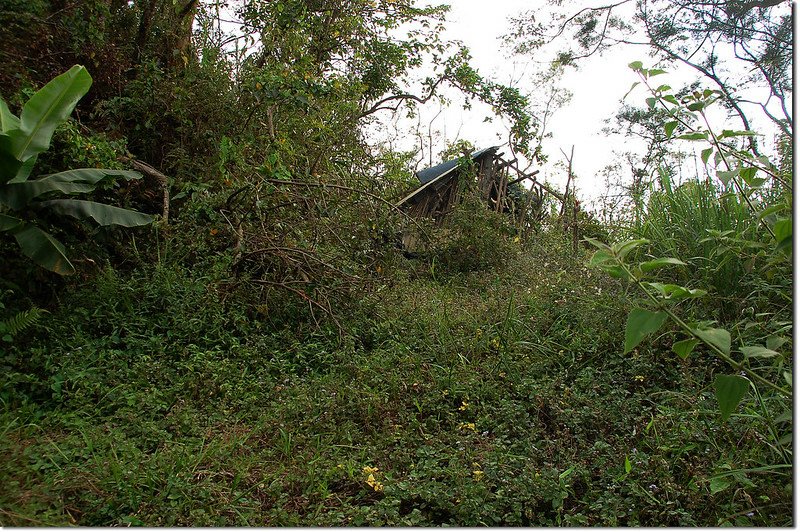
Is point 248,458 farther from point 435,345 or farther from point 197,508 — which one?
point 435,345

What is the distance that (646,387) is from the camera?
3297mm

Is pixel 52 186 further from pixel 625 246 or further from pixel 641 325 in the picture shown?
pixel 641 325

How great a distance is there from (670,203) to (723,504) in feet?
9.16

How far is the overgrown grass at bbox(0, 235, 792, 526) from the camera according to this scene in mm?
2289

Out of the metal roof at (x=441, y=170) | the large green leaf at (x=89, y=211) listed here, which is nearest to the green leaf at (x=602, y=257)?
the large green leaf at (x=89, y=211)

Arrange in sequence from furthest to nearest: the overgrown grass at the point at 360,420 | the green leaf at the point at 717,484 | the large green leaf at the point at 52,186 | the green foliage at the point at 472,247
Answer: the green foliage at the point at 472,247 → the large green leaf at the point at 52,186 → the overgrown grass at the point at 360,420 → the green leaf at the point at 717,484

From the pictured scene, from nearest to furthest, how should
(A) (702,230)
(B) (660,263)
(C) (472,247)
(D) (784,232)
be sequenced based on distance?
(B) (660,263) < (D) (784,232) < (A) (702,230) < (C) (472,247)

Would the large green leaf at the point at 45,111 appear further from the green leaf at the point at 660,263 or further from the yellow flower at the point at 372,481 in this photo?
the green leaf at the point at 660,263

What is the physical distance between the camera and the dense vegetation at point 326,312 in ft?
7.59

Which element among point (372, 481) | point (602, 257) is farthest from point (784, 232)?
point (372, 481)

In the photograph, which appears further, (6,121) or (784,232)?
(6,121)

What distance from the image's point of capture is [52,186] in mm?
3855

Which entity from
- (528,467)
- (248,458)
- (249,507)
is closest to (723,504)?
(528,467)

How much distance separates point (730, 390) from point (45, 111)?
13.2 ft
